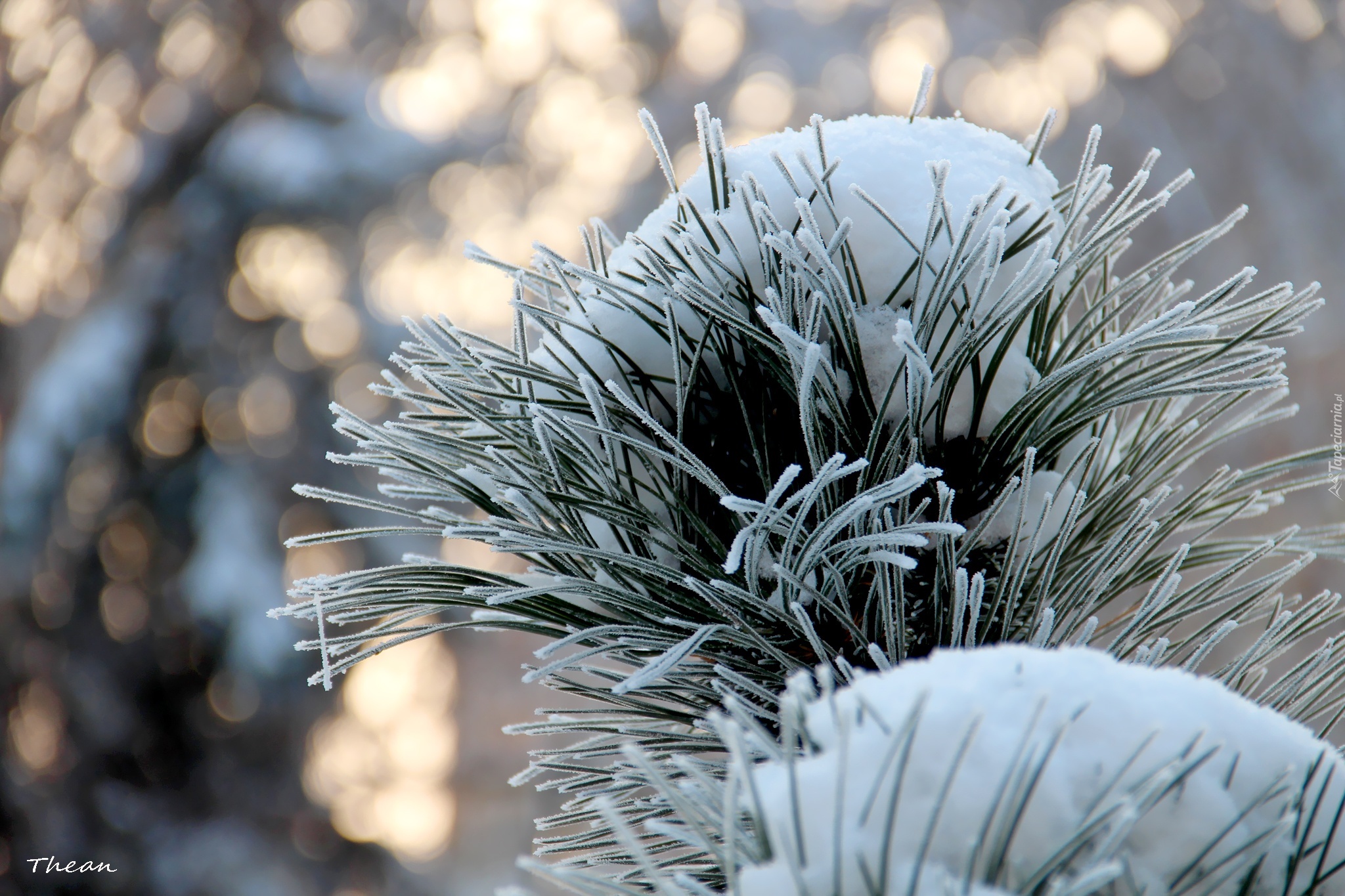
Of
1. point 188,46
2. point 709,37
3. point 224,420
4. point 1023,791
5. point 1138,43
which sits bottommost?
point 1023,791

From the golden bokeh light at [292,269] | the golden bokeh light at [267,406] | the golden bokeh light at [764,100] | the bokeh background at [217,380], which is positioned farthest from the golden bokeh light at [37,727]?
the golden bokeh light at [764,100]

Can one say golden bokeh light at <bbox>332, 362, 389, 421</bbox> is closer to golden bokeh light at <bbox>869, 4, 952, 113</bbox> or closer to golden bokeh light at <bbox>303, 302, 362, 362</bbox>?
golden bokeh light at <bbox>303, 302, 362, 362</bbox>

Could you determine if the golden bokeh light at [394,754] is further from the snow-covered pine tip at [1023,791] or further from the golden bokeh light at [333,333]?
the snow-covered pine tip at [1023,791]

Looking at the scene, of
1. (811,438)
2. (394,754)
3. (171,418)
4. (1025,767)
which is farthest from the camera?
(394,754)

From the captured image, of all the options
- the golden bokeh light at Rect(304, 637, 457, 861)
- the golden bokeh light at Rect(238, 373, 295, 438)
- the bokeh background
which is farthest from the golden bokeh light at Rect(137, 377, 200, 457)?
the golden bokeh light at Rect(304, 637, 457, 861)

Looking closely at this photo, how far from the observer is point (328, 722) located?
3318 millimetres

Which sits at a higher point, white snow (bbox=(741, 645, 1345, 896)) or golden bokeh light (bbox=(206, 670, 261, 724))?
golden bokeh light (bbox=(206, 670, 261, 724))

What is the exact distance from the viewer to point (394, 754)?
5121 mm

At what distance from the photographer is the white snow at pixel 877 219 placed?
560 mm

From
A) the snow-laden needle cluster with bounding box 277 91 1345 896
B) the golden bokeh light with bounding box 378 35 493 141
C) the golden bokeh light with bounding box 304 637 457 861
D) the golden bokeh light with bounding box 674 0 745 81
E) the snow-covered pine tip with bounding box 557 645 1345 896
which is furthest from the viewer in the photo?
the golden bokeh light with bounding box 674 0 745 81

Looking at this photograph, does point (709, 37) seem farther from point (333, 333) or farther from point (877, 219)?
point (877, 219)

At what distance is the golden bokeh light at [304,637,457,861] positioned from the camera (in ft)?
11.1

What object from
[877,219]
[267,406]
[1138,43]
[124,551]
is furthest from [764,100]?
[877,219]

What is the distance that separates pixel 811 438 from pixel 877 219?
159 millimetres
